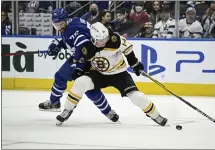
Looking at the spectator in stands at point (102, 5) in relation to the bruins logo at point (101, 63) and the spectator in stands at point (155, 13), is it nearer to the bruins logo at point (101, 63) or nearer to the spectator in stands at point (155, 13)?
the spectator in stands at point (155, 13)

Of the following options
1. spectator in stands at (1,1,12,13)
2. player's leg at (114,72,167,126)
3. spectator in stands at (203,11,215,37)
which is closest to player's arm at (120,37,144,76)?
player's leg at (114,72,167,126)

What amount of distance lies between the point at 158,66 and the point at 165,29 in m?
0.52

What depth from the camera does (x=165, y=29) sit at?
7.39 m

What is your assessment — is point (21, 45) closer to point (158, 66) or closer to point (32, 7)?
point (32, 7)

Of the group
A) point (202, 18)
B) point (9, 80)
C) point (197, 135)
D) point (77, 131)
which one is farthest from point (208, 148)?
point (9, 80)

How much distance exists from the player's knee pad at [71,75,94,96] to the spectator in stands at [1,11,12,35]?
352cm

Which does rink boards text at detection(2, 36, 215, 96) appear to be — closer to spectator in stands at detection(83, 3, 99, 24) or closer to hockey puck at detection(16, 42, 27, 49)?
hockey puck at detection(16, 42, 27, 49)

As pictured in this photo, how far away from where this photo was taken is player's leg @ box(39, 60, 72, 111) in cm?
525

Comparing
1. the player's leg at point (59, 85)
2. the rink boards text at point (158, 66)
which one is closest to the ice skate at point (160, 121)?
the player's leg at point (59, 85)

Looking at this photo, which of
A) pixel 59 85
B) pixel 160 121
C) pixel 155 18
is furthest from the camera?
pixel 155 18

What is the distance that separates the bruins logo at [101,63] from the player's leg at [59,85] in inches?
26.5

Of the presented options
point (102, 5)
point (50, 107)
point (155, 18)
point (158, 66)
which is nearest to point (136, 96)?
point (50, 107)

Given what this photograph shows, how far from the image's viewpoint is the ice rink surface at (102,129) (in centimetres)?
383

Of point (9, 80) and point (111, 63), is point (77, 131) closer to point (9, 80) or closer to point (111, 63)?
point (111, 63)
